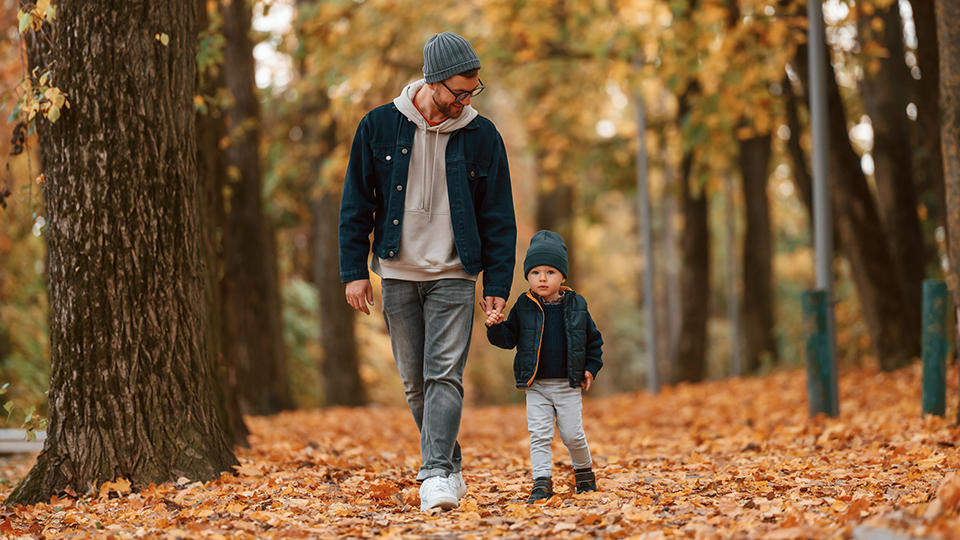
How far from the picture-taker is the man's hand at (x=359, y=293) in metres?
5.26

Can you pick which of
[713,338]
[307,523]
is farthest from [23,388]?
[713,338]

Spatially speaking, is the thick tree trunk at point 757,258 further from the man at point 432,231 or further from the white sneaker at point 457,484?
the white sneaker at point 457,484

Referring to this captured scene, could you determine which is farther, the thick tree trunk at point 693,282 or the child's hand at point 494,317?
the thick tree trunk at point 693,282

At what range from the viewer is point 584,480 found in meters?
5.64

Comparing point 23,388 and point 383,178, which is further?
point 23,388

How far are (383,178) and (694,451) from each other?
374 centimetres

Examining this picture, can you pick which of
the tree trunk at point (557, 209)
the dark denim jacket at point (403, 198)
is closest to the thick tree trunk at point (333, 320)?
the tree trunk at point (557, 209)

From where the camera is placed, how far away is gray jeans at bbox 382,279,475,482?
5.26m

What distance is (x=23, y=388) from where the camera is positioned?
13.5m

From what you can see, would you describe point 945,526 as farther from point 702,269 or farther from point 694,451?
point 702,269

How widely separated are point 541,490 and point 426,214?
1.56 meters

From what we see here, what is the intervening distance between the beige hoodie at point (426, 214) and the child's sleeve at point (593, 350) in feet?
2.31

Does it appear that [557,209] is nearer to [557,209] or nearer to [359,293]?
[557,209]

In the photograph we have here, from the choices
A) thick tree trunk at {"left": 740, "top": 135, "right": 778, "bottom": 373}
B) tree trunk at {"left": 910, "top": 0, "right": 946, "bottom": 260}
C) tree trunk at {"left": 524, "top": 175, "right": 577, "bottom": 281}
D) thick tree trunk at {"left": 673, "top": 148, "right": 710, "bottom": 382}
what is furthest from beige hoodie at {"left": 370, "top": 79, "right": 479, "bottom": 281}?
tree trunk at {"left": 524, "top": 175, "right": 577, "bottom": 281}
